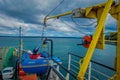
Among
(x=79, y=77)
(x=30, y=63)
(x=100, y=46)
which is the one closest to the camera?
(x=79, y=77)

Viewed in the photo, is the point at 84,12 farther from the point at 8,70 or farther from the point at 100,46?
the point at 8,70

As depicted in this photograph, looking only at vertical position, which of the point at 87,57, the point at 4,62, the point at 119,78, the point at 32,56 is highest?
the point at 87,57

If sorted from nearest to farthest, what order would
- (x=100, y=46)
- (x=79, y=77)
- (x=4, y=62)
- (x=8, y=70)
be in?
(x=79, y=77) → (x=100, y=46) → (x=8, y=70) → (x=4, y=62)

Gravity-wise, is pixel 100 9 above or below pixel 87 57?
above

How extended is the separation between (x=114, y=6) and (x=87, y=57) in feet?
3.37

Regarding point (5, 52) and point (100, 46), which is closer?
point (100, 46)

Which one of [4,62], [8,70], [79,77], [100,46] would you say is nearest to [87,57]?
[79,77]

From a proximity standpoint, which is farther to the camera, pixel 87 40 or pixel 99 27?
pixel 87 40

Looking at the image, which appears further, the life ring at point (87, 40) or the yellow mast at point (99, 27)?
the life ring at point (87, 40)

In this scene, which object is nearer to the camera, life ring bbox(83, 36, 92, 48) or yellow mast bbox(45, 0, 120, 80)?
yellow mast bbox(45, 0, 120, 80)

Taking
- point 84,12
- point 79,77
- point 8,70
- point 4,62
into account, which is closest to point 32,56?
point 8,70

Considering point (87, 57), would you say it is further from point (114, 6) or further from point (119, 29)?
point (114, 6)

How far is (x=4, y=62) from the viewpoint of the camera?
50.3ft

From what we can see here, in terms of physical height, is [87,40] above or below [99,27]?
below
